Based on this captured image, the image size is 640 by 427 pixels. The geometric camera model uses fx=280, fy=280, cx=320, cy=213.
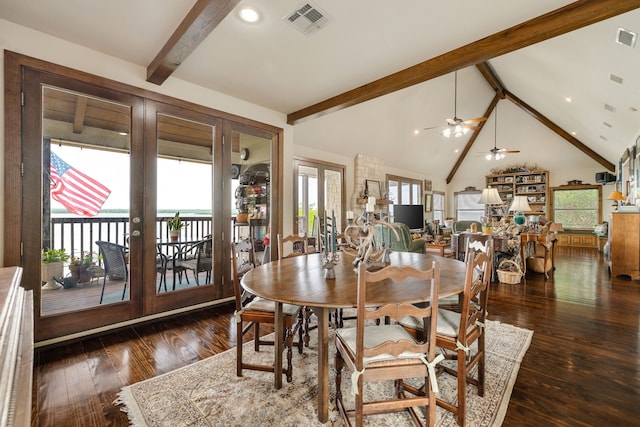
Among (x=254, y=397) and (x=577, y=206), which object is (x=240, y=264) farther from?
(x=577, y=206)

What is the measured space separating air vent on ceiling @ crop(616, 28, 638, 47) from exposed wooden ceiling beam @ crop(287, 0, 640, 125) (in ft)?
5.23

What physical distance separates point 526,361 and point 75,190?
162 inches

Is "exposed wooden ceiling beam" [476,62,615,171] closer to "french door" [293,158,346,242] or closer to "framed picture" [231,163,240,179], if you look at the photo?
"french door" [293,158,346,242]

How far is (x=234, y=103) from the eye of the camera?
361 centimetres

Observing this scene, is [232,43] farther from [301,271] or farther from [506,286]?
[506,286]

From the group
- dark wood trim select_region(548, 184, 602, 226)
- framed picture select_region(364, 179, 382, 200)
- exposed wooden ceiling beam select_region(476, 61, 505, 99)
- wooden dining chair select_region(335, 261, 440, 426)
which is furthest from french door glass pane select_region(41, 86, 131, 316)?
dark wood trim select_region(548, 184, 602, 226)

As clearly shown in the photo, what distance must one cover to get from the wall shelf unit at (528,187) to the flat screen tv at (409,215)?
3097mm

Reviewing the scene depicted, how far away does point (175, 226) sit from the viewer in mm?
3266

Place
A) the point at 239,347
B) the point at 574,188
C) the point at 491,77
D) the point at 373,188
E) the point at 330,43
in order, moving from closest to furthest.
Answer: the point at 239,347, the point at 330,43, the point at 373,188, the point at 491,77, the point at 574,188

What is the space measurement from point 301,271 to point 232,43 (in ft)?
7.08

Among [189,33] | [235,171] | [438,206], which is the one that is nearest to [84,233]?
[235,171]

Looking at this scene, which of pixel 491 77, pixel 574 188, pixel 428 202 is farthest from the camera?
pixel 428 202

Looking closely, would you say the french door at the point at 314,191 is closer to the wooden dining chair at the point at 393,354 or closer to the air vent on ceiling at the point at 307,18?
the air vent on ceiling at the point at 307,18

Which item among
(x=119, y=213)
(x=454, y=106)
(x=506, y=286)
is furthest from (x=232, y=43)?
(x=454, y=106)
